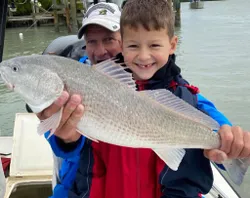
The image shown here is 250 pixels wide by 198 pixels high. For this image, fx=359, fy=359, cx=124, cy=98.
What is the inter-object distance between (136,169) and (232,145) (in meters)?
0.57

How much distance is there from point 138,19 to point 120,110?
69cm

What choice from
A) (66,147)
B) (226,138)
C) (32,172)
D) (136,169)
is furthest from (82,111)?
(32,172)

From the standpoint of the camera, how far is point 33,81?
1744mm

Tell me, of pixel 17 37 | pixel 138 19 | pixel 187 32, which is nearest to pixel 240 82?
pixel 138 19

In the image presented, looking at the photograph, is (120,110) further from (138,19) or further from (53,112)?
(138,19)

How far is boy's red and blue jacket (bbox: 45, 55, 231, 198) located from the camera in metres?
2.10

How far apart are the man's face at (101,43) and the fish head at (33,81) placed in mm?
1161

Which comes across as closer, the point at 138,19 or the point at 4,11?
the point at 138,19

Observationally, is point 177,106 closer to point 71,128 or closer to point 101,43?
point 71,128

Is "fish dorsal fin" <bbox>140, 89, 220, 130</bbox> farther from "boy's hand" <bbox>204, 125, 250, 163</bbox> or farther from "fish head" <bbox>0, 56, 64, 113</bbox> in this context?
"fish head" <bbox>0, 56, 64, 113</bbox>

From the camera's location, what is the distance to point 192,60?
49.6 ft

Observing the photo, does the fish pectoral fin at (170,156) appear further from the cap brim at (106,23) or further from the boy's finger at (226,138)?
the cap brim at (106,23)

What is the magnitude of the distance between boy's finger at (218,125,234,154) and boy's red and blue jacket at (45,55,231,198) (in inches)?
11.7

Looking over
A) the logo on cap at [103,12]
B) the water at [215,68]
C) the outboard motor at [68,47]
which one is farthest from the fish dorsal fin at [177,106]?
the water at [215,68]
